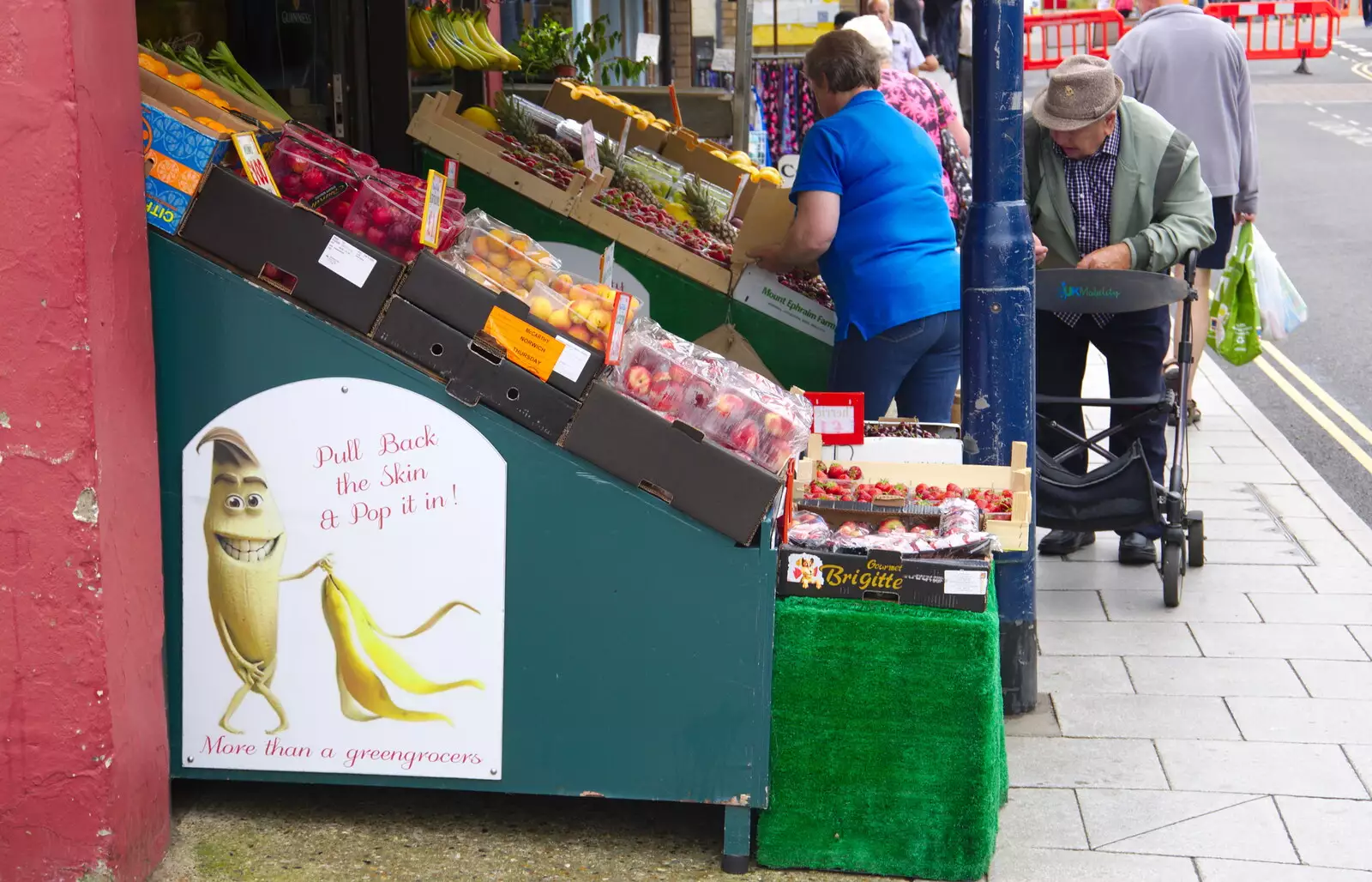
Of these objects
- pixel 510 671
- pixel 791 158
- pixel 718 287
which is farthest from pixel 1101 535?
pixel 510 671

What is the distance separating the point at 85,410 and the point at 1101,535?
481 centimetres

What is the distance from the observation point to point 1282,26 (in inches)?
1066

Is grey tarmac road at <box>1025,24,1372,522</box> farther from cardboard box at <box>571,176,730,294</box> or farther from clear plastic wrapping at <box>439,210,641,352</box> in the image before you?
clear plastic wrapping at <box>439,210,641,352</box>

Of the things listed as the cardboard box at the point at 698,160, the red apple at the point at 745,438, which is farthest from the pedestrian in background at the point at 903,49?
the red apple at the point at 745,438

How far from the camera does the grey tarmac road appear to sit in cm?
903

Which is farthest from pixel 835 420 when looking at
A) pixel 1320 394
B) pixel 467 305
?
pixel 1320 394

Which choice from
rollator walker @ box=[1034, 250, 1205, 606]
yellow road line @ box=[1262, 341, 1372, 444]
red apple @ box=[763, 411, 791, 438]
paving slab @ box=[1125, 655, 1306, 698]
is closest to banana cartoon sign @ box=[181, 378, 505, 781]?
red apple @ box=[763, 411, 791, 438]

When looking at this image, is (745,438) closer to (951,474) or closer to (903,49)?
(951,474)

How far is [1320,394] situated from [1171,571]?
4644 millimetres

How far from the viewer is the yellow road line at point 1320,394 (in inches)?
349

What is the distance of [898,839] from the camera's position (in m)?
3.70

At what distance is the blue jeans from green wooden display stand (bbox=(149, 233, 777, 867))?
6.13ft

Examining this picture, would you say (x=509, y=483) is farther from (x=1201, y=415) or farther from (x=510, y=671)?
(x=1201, y=415)

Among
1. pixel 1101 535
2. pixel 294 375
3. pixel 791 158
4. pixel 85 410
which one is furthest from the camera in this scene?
pixel 791 158
